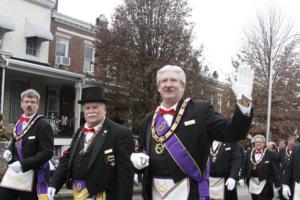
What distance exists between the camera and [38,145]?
6.19m

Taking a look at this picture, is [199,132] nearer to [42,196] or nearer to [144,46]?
[42,196]

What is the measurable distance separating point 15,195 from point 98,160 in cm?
206

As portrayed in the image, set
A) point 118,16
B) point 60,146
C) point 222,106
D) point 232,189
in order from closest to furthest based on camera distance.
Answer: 1. point 232,189
2. point 118,16
3. point 60,146
4. point 222,106

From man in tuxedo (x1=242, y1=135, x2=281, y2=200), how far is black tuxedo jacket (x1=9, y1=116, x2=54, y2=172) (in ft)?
17.1

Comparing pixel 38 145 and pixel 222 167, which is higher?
pixel 38 145

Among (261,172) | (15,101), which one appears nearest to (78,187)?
(261,172)

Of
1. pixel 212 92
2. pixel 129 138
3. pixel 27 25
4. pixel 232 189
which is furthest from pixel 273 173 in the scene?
pixel 27 25

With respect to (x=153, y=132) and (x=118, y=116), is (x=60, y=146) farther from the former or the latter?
(x=153, y=132)

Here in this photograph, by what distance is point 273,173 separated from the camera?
9648 millimetres

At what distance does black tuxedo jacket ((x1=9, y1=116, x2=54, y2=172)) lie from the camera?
6.05 meters

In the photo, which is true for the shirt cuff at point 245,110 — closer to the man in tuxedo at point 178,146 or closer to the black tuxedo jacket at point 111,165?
the man in tuxedo at point 178,146

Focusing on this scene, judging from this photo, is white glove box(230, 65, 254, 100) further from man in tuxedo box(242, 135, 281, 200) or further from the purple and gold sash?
man in tuxedo box(242, 135, 281, 200)

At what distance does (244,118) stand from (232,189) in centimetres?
494

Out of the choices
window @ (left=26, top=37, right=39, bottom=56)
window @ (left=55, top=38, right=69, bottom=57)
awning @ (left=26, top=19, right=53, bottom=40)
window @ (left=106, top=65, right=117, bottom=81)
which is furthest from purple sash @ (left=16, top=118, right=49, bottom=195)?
window @ (left=55, top=38, right=69, bottom=57)
